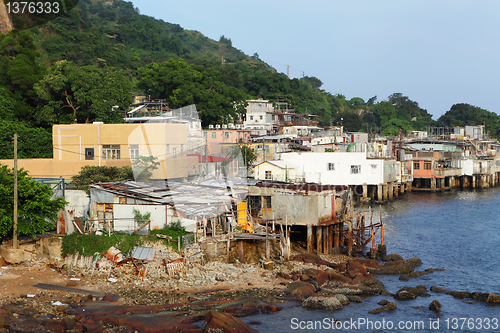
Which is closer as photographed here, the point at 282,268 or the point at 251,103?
the point at 282,268

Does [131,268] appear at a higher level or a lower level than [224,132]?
lower

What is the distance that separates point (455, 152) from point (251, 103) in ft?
116

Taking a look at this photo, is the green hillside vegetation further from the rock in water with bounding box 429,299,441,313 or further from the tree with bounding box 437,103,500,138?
the rock in water with bounding box 429,299,441,313

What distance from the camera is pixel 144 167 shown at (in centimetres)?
3136

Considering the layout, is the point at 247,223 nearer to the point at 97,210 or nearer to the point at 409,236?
the point at 97,210

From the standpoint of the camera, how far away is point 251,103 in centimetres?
8644

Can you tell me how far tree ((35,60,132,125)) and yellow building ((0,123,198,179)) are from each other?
26.5ft

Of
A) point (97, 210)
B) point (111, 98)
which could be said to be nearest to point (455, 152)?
point (111, 98)

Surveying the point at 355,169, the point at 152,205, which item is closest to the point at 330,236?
the point at 152,205

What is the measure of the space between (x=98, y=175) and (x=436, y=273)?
870 inches

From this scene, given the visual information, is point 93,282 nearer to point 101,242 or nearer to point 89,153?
point 101,242

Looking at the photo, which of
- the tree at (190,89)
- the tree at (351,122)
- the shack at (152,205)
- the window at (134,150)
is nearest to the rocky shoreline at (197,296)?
the shack at (152,205)

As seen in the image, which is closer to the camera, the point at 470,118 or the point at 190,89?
the point at 190,89

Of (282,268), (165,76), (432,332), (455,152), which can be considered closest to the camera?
(432,332)
